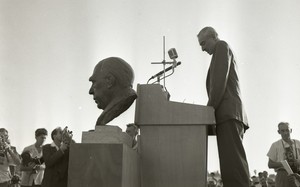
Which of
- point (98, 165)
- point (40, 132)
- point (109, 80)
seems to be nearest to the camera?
point (98, 165)

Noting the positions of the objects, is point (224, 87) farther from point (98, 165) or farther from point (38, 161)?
point (38, 161)

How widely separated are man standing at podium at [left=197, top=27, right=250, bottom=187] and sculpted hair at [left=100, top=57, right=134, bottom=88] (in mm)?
702

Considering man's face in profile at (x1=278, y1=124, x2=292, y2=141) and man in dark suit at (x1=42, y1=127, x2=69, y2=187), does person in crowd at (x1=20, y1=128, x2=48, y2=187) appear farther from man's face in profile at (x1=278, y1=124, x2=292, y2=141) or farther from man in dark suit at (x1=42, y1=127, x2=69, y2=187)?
man's face in profile at (x1=278, y1=124, x2=292, y2=141)

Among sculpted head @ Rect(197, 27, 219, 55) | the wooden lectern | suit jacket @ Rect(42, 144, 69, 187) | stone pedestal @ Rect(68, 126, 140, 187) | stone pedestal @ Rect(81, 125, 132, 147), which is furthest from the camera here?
suit jacket @ Rect(42, 144, 69, 187)

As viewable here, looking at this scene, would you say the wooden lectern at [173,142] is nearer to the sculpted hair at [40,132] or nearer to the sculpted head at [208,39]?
the sculpted head at [208,39]

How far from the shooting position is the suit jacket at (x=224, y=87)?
3533 millimetres

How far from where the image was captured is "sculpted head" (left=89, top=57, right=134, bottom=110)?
3379 millimetres

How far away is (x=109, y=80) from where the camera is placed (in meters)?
3.38

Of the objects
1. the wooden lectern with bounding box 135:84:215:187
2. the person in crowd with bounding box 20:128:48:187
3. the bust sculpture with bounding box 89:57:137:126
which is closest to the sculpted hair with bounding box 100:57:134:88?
the bust sculpture with bounding box 89:57:137:126

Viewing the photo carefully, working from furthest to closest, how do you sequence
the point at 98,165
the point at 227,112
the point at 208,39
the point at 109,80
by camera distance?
the point at 208,39 < the point at 227,112 < the point at 109,80 < the point at 98,165

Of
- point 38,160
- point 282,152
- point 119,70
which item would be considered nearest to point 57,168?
point 38,160

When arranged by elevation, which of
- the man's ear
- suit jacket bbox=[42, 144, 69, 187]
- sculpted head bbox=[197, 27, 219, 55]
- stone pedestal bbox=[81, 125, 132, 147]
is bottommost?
suit jacket bbox=[42, 144, 69, 187]

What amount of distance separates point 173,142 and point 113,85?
2.12 ft

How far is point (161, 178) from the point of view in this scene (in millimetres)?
3371
